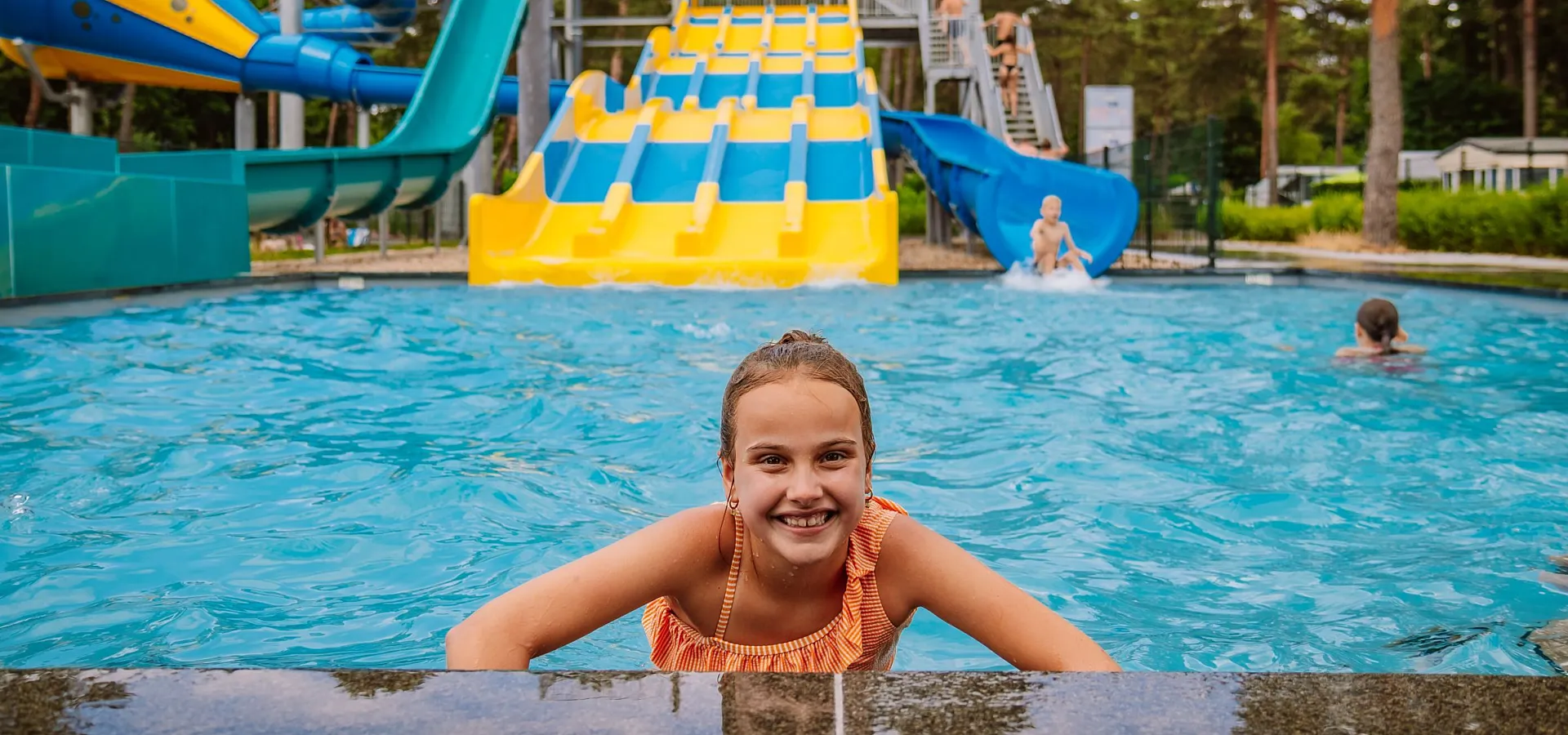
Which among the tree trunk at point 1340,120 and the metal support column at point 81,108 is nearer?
the metal support column at point 81,108

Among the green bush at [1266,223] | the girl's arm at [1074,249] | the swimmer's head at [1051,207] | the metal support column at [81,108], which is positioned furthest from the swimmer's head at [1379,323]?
the green bush at [1266,223]

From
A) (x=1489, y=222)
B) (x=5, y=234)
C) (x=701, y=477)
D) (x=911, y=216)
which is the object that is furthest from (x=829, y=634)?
(x=911, y=216)

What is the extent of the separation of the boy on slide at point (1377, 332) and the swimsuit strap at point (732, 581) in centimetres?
591

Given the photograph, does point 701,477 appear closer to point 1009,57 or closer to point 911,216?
point 1009,57

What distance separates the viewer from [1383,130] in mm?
18875

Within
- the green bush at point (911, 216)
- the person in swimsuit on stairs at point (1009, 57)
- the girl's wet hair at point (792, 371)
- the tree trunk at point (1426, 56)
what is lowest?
the girl's wet hair at point (792, 371)

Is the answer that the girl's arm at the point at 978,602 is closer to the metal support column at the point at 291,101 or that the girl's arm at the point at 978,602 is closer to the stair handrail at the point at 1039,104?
the metal support column at the point at 291,101

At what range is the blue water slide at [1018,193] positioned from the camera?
43.2 feet

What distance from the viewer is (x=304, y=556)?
12.7 ft

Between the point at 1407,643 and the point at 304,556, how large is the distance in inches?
116

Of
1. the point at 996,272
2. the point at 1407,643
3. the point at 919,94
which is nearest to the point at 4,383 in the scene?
the point at 1407,643

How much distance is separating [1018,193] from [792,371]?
1216 cm

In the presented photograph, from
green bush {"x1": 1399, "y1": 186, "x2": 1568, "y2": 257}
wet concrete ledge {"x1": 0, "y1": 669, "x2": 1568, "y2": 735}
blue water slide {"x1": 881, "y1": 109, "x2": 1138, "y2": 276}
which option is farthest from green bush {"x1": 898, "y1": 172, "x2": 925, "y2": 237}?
wet concrete ledge {"x1": 0, "y1": 669, "x2": 1568, "y2": 735}

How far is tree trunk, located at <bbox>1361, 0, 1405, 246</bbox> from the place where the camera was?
18.1 meters
